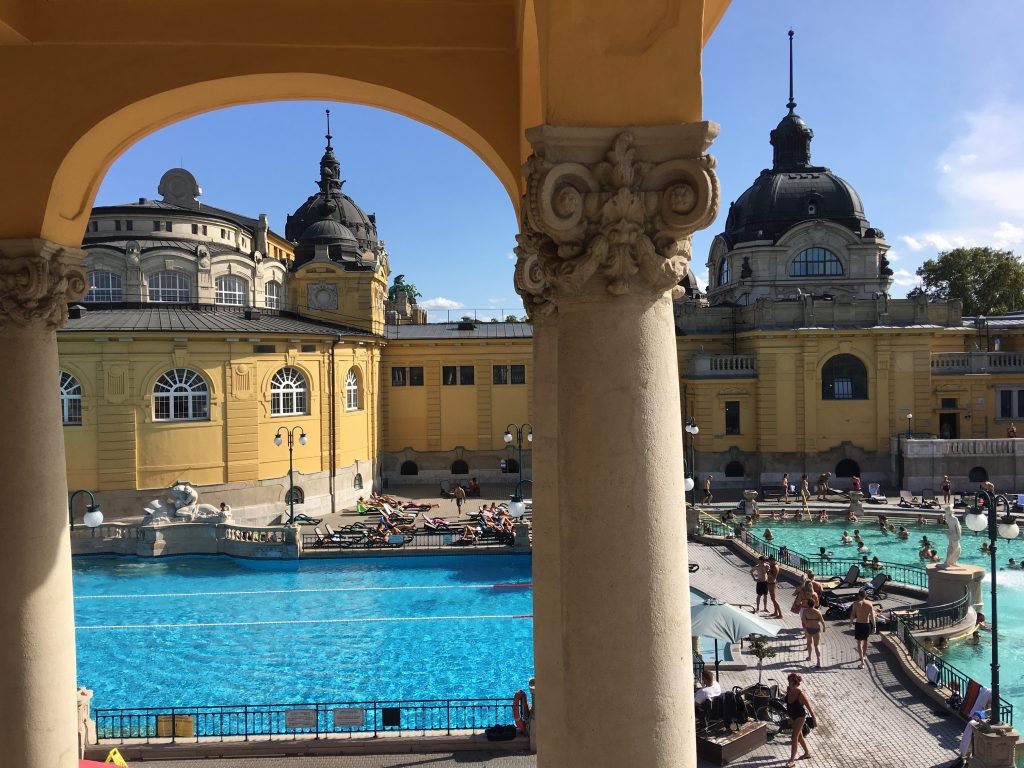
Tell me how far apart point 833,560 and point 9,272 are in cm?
2419

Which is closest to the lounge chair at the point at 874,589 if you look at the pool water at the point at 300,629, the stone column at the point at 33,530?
the pool water at the point at 300,629

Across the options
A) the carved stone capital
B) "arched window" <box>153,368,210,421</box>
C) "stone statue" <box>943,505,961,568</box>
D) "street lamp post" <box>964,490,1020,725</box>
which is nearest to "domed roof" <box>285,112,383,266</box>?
"arched window" <box>153,368,210,421</box>

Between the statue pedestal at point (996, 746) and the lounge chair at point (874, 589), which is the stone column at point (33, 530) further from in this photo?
the lounge chair at point (874, 589)

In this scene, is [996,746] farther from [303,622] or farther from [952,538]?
[303,622]

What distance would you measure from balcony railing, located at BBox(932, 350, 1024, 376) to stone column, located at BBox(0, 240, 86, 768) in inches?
1634

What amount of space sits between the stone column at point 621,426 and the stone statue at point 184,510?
28.4m

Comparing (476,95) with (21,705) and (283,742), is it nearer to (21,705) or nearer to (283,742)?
(21,705)

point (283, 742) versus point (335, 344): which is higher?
point (335, 344)

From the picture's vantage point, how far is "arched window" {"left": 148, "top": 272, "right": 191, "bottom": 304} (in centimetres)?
3544

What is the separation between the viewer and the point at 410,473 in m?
42.9

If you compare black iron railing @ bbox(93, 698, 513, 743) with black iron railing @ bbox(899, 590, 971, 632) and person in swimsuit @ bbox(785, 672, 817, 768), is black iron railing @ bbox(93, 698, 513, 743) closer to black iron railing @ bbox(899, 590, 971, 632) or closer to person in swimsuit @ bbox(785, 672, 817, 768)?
person in swimsuit @ bbox(785, 672, 817, 768)

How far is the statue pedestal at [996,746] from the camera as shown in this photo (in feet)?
35.4

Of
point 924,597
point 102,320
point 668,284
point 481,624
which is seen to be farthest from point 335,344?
point 668,284

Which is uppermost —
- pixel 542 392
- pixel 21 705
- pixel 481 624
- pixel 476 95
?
pixel 476 95
